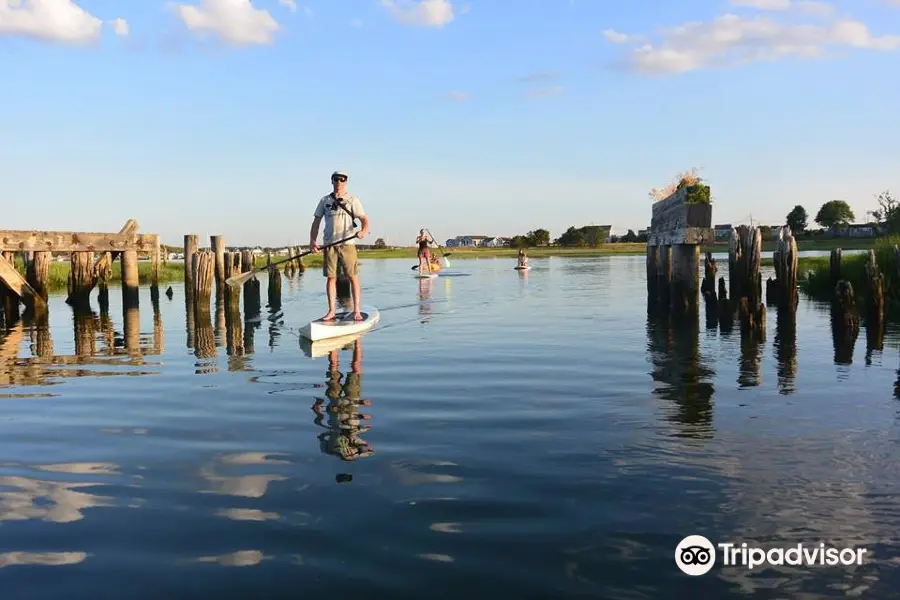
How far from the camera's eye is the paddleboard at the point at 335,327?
12844 mm

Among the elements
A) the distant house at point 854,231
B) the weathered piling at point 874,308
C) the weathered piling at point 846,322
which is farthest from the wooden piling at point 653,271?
the distant house at point 854,231

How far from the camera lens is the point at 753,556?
3.80 metres

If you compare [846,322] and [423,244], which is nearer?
[846,322]

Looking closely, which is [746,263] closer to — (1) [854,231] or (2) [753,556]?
(2) [753,556]

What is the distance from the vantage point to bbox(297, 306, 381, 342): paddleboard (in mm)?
12844

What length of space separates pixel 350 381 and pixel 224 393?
141 cm

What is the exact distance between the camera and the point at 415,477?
5129mm

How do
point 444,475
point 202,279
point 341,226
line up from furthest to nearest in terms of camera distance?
1. point 202,279
2. point 341,226
3. point 444,475

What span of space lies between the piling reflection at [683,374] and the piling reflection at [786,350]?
0.78 m

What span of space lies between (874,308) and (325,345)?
973 cm

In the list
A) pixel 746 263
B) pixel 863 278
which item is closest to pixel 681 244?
pixel 746 263

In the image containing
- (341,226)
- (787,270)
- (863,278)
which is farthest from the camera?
(863,278)

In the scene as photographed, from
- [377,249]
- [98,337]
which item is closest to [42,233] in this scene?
[98,337]

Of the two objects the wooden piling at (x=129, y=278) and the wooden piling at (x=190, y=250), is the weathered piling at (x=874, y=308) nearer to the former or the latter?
the wooden piling at (x=190, y=250)
